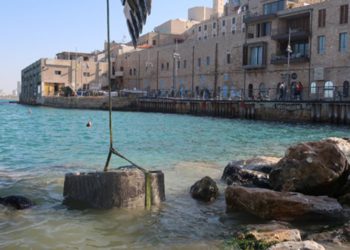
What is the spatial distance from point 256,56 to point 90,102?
32.3 meters

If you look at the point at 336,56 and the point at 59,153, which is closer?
the point at 59,153

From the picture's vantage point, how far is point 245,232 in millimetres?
7086

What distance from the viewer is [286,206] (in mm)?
8156

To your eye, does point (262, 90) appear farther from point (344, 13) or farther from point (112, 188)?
point (112, 188)

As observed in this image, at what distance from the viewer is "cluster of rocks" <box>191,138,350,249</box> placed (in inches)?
322

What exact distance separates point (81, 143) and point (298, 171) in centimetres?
1579

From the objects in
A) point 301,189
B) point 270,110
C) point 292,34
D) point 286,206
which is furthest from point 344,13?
point 286,206

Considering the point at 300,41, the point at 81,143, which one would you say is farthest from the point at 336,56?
the point at 81,143

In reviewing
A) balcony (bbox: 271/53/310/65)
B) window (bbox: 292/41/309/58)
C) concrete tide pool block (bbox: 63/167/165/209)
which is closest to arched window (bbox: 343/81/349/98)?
balcony (bbox: 271/53/310/65)

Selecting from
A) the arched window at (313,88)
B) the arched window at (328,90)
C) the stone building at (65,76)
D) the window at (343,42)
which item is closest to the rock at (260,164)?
the arched window at (328,90)

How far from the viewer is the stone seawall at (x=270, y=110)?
127 feet

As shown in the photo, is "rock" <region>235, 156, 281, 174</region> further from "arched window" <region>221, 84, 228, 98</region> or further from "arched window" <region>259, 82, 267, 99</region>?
"arched window" <region>221, 84, 228, 98</region>

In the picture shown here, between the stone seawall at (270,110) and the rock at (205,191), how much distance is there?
30.3 meters

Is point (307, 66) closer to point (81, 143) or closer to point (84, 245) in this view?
point (81, 143)
